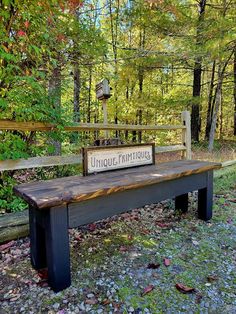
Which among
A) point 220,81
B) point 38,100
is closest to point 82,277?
point 38,100

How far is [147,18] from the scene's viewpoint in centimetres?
740

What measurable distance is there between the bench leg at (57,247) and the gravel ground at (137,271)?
10 centimetres

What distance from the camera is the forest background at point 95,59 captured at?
2.26m

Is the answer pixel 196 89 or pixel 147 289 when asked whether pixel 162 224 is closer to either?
pixel 147 289

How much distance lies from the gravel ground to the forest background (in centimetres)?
105

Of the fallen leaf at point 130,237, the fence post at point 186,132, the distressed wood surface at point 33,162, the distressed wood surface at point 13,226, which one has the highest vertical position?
the fence post at point 186,132

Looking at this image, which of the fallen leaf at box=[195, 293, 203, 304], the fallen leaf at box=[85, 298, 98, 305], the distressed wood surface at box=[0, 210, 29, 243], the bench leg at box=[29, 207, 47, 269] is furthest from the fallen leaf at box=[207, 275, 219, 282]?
the distressed wood surface at box=[0, 210, 29, 243]

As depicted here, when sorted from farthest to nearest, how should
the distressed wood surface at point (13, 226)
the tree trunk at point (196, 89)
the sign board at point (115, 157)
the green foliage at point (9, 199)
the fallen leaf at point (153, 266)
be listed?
the tree trunk at point (196, 89), the green foliage at point (9, 199), the distressed wood surface at point (13, 226), the sign board at point (115, 157), the fallen leaf at point (153, 266)

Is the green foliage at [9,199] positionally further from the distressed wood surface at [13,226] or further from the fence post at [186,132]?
the fence post at [186,132]

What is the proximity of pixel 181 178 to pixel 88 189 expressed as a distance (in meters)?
Result: 1.13

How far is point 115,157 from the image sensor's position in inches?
89.4

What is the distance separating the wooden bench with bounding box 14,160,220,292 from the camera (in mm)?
1575

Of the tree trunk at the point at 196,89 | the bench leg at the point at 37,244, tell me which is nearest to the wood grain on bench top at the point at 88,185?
the bench leg at the point at 37,244

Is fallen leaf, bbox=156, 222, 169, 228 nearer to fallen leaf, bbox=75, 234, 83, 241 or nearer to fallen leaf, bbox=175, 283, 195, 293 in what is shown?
fallen leaf, bbox=75, 234, 83, 241
